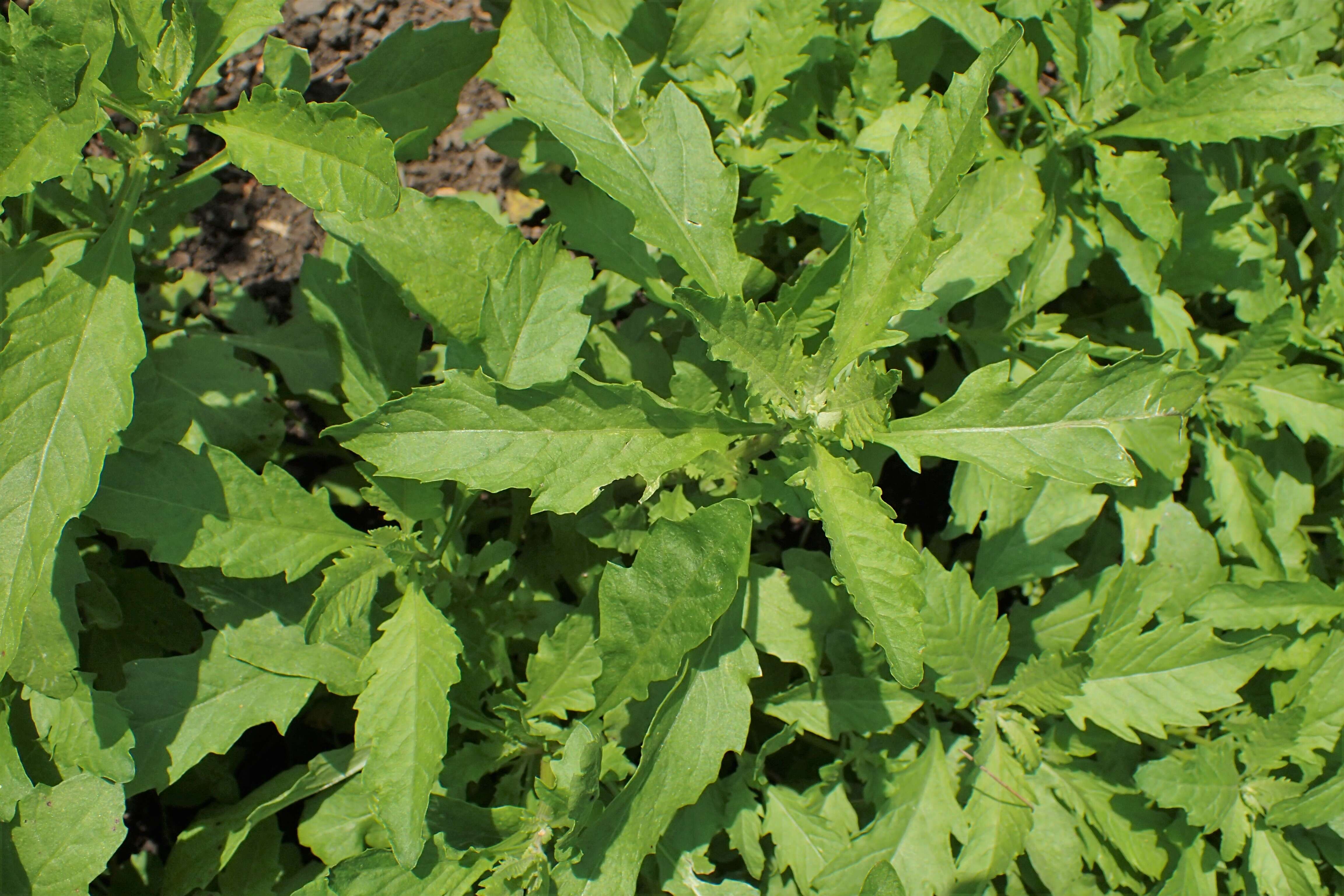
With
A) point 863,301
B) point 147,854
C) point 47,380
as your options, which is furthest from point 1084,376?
point 147,854

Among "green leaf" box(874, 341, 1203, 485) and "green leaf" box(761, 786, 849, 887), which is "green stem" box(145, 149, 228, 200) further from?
"green leaf" box(761, 786, 849, 887)

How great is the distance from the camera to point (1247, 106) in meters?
2.44

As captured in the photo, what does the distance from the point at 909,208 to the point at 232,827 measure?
246cm

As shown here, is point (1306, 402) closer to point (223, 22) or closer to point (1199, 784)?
point (1199, 784)

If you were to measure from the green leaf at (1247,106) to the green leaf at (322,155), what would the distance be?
2060 millimetres

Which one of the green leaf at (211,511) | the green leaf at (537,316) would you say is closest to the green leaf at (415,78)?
the green leaf at (537,316)

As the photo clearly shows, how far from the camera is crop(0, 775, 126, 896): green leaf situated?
2203mm

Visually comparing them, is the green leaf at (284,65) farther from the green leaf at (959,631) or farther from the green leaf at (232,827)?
the green leaf at (959,631)

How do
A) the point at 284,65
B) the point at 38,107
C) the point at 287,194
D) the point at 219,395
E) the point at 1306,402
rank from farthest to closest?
the point at 287,194 → the point at 1306,402 → the point at 219,395 → the point at 284,65 → the point at 38,107

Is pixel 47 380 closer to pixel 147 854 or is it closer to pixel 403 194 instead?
pixel 403 194

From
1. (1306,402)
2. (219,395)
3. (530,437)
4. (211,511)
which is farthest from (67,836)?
(1306,402)

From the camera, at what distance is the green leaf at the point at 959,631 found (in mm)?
2531

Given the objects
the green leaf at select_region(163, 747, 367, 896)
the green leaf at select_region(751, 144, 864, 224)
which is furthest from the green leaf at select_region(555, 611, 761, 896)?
the green leaf at select_region(751, 144, 864, 224)

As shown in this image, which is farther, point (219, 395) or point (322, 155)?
point (219, 395)
